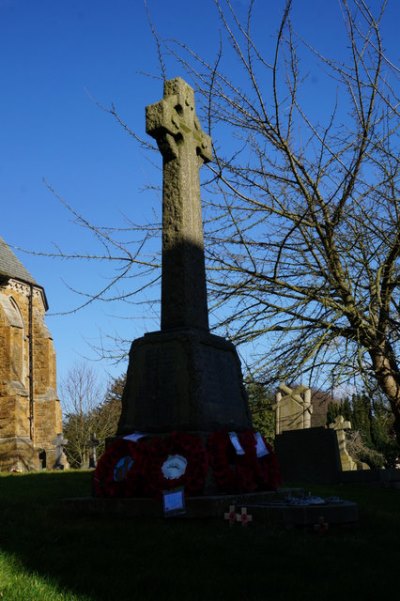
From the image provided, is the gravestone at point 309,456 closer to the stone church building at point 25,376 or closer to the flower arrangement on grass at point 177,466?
the flower arrangement on grass at point 177,466

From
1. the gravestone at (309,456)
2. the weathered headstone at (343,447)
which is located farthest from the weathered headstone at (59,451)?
the gravestone at (309,456)

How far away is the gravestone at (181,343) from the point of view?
5.69 m

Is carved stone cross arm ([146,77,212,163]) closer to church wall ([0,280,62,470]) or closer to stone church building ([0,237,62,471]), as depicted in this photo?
stone church building ([0,237,62,471])

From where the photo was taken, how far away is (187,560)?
11.8 ft

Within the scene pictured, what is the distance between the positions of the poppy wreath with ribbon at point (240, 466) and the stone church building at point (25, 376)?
20091 millimetres

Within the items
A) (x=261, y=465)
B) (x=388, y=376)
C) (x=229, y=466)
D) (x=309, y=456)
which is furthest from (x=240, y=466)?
(x=309, y=456)

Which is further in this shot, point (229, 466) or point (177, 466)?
point (229, 466)

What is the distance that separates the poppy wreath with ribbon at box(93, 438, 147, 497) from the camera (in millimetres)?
5258

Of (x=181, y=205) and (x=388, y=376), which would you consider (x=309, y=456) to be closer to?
(x=388, y=376)

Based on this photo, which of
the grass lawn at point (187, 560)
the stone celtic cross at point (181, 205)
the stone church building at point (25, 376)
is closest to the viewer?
the grass lawn at point (187, 560)

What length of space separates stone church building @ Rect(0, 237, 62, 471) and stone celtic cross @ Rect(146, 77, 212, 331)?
64.1 feet

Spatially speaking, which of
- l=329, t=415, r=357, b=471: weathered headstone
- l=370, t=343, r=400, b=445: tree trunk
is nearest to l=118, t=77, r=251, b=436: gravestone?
l=370, t=343, r=400, b=445: tree trunk

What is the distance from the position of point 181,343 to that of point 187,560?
8.00ft

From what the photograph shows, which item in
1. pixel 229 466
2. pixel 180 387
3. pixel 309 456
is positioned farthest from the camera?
pixel 309 456
